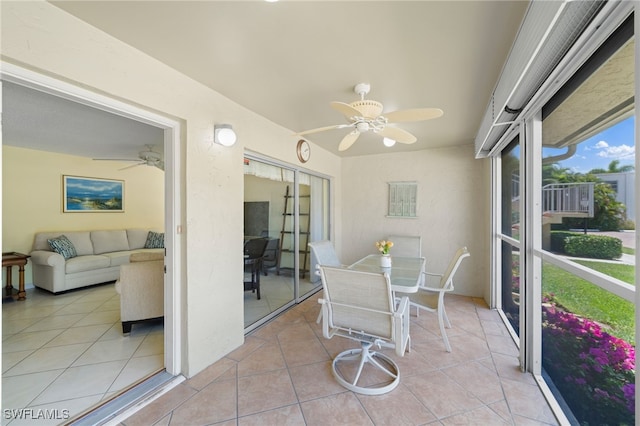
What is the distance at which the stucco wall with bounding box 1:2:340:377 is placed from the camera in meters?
1.38

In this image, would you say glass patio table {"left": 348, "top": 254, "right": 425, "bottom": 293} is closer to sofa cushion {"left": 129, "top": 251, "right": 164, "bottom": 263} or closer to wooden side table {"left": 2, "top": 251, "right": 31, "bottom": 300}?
sofa cushion {"left": 129, "top": 251, "right": 164, "bottom": 263}

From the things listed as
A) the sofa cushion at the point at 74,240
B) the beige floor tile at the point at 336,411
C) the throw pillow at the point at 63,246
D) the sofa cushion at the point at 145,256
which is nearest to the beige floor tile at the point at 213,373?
the beige floor tile at the point at 336,411

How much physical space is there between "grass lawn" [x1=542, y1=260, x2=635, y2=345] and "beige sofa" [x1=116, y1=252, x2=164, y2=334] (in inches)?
139

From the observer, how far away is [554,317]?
6.42ft

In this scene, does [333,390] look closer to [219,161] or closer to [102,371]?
[102,371]

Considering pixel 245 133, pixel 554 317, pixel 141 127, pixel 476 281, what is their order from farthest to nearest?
pixel 476 281
pixel 141 127
pixel 245 133
pixel 554 317

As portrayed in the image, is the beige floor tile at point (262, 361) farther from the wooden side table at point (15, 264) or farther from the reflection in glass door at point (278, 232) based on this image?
the wooden side table at point (15, 264)

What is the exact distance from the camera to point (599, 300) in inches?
57.4

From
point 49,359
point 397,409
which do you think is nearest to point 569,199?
point 397,409

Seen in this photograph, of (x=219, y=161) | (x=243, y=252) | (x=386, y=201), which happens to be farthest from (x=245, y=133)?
(x=386, y=201)

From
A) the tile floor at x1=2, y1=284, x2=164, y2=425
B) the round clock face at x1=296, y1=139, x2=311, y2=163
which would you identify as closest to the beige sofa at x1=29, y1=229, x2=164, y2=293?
the tile floor at x1=2, y1=284, x2=164, y2=425

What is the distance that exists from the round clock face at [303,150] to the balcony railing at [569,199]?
2.63 metres

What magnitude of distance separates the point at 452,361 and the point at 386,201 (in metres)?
2.76

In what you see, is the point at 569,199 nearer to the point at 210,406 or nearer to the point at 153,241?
the point at 210,406
